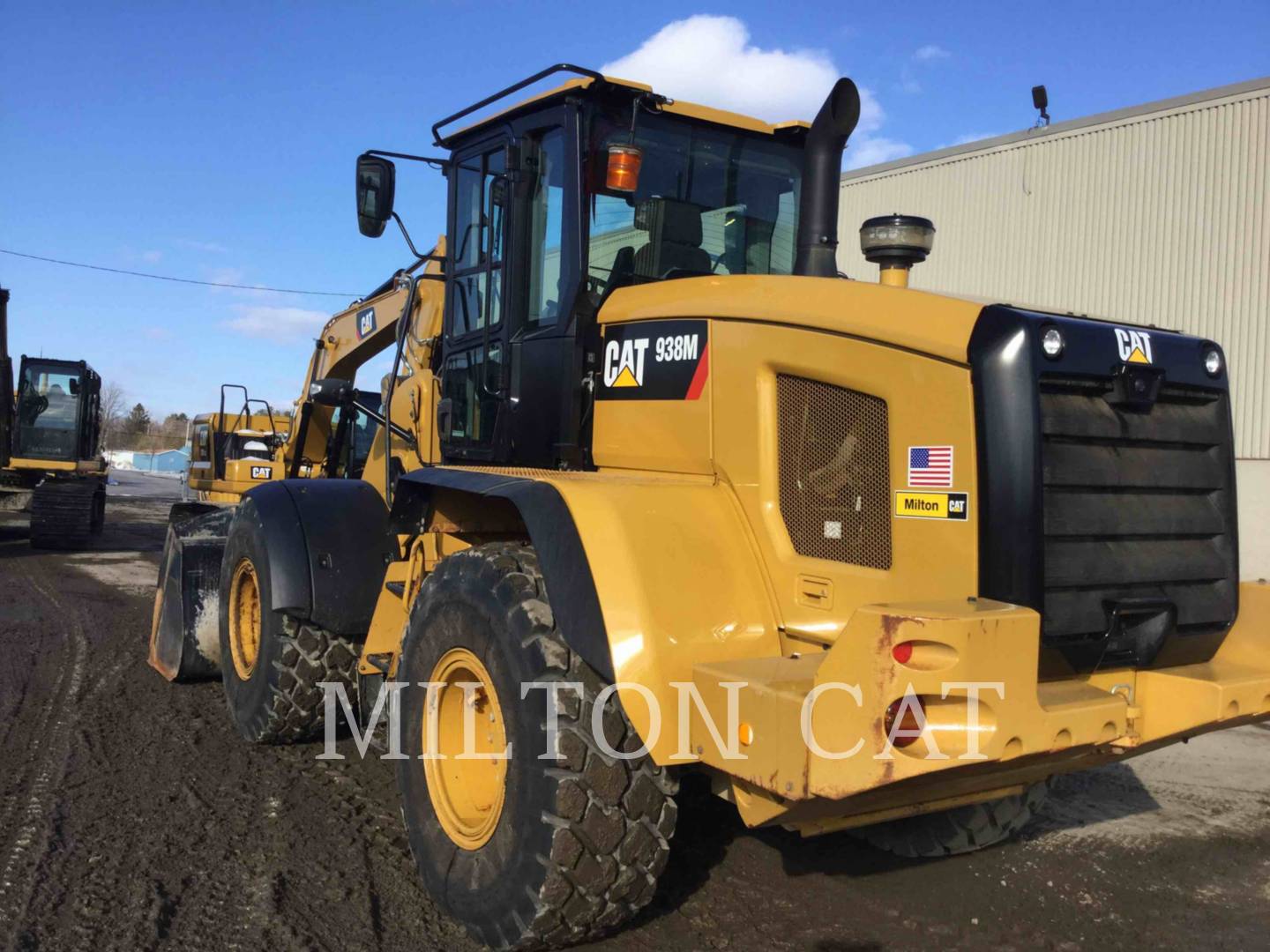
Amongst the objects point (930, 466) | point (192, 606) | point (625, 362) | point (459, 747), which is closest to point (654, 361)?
point (625, 362)

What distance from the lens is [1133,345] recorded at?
3.21 m

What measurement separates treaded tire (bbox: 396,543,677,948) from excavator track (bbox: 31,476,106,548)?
48.8 ft

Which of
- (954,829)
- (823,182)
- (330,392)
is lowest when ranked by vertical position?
(954,829)

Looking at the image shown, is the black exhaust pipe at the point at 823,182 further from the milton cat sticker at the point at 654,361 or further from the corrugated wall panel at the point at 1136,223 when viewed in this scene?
the corrugated wall panel at the point at 1136,223

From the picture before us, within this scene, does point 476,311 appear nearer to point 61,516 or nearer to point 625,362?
point 625,362

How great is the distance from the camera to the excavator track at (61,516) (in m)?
16.3

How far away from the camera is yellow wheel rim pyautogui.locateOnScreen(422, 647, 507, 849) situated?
3697 millimetres

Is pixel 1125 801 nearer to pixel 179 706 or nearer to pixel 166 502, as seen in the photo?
pixel 179 706

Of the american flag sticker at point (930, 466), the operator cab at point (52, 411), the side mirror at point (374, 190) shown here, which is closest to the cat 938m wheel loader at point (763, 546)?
the american flag sticker at point (930, 466)

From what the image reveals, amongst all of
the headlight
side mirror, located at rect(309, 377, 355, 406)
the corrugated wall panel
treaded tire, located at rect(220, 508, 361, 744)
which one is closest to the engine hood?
the headlight

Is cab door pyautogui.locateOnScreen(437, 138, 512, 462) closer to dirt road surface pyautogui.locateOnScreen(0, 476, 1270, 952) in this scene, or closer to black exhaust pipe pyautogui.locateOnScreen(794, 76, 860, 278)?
black exhaust pipe pyautogui.locateOnScreen(794, 76, 860, 278)

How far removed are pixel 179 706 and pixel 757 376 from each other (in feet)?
14.5

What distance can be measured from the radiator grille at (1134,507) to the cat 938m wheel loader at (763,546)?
0.04 feet

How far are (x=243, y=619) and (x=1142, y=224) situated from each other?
11968 millimetres
